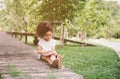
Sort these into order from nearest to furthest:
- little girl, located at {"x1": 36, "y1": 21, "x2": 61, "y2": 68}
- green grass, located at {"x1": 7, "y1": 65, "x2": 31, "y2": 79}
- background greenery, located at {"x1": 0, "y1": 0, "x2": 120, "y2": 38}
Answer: green grass, located at {"x1": 7, "y1": 65, "x2": 31, "y2": 79}
little girl, located at {"x1": 36, "y1": 21, "x2": 61, "y2": 68}
background greenery, located at {"x1": 0, "y1": 0, "x2": 120, "y2": 38}

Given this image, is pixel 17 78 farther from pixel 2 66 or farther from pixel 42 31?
pixel 42 31

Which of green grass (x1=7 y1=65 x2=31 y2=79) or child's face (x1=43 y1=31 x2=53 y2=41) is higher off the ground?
child's face (x1=43 y1=31 x2=53 y2=41)

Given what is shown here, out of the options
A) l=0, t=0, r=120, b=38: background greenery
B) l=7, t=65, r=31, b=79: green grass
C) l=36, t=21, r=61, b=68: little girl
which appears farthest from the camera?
l=0, t=0, r=120, b=38: background greenery

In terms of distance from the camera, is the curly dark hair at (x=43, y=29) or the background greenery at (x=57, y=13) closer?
the curly dark hair at (x=43, y=29)

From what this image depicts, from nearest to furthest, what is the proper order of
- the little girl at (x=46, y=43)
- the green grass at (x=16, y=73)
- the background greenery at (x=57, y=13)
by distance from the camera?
1. the green grass at (x=16, y=73)
2. the little girl at (x=46, y=43)
3. the background greenery at (x=57, y=13)

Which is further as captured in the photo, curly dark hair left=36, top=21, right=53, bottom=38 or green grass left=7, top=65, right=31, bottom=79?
curly dark hair left=36, top=21, right=53, bottom=38

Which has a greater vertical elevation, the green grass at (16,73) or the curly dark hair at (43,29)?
the curly dark hair at (43,29)

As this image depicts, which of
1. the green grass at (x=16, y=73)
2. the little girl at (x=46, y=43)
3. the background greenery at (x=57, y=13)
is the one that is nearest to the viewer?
the green grass at (x=16, y=73)

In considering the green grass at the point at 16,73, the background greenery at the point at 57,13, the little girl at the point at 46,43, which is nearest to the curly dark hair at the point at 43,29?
the little girl at the point at 46,43

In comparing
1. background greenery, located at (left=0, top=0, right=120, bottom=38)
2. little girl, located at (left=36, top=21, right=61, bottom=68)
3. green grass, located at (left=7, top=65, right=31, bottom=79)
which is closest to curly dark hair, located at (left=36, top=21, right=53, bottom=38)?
little girl, located at (left=36, top=21, right=61, bottom=68)

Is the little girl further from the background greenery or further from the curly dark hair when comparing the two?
the background greenery

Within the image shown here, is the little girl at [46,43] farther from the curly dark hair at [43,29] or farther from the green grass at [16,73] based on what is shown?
the green grass at [16,73]

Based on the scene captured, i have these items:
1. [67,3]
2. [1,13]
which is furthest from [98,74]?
[1,13]

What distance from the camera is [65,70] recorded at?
Result: 19.6 feet
